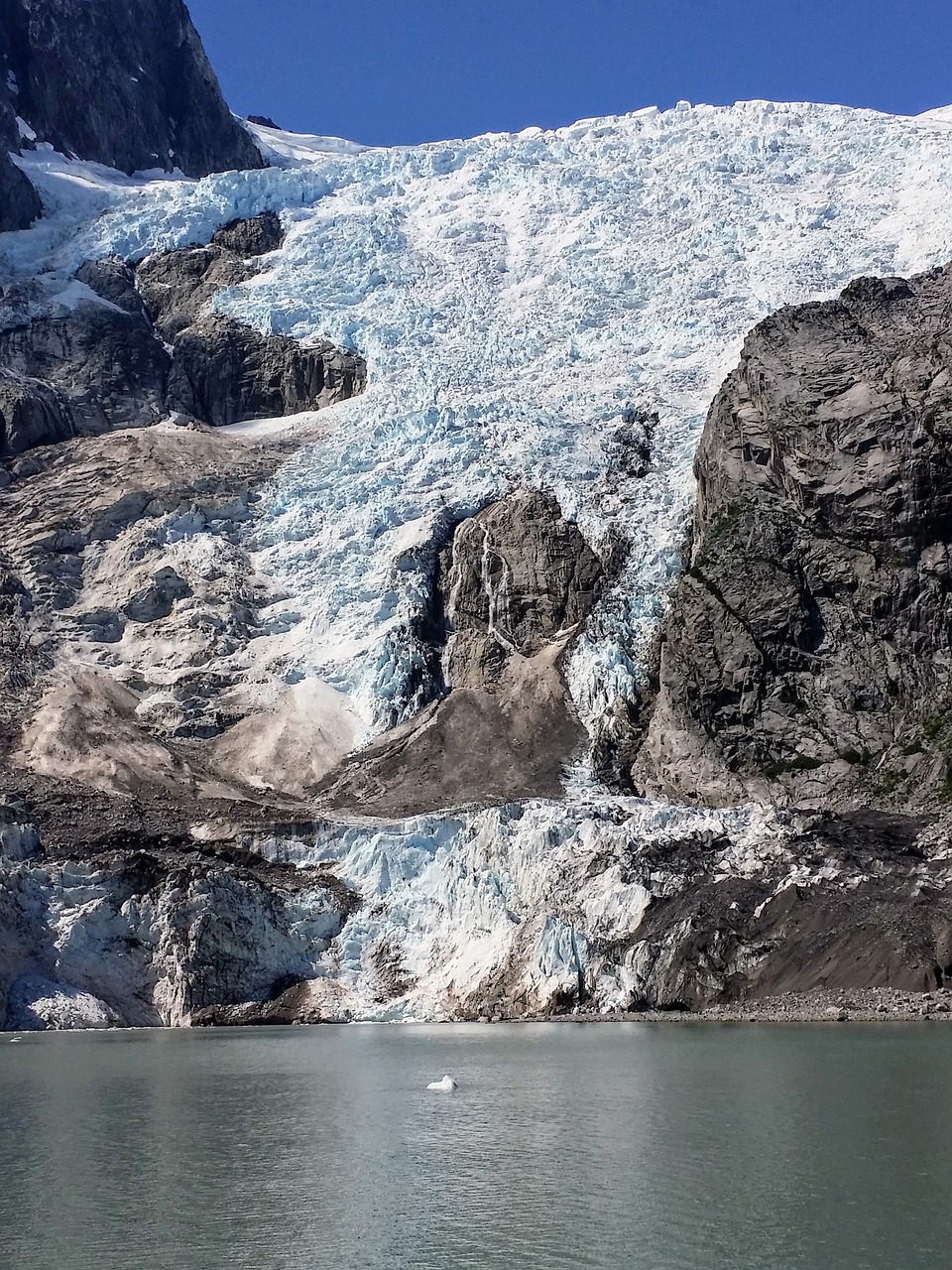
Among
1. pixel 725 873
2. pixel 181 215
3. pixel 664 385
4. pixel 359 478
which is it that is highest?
pixel 181 215

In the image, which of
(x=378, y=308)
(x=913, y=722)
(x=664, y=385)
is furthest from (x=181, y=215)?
(x=913, y=722)

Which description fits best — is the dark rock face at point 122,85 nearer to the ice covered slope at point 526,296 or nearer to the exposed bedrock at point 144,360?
the ice covered slope at point 526,296

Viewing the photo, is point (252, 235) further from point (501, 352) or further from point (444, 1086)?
point (444, 1086)

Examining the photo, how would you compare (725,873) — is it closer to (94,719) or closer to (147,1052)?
(147,1052)

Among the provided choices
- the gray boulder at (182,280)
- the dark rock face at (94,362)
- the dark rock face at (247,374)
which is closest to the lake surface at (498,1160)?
the dark rock face at (247,374)

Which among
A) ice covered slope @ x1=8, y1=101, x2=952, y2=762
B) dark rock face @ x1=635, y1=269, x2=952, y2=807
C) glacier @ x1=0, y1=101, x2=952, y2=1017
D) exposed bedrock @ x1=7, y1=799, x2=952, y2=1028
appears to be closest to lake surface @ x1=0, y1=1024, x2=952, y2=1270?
exposed bedrock @ x1=7, y1=799, x2=952, y2=1028

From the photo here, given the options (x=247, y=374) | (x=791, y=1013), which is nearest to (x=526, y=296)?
(x=247, y=374)
